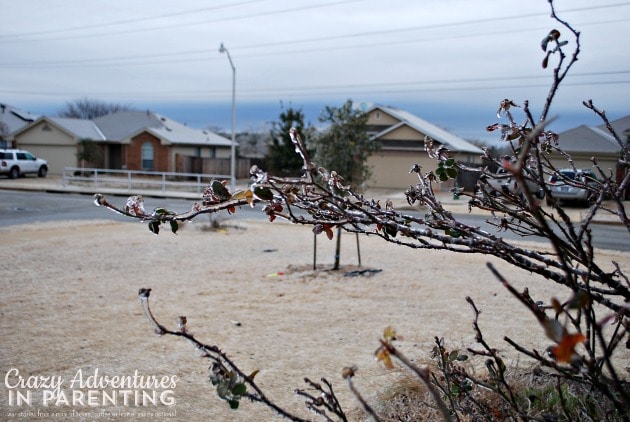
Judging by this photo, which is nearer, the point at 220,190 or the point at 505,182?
the point at 220,190

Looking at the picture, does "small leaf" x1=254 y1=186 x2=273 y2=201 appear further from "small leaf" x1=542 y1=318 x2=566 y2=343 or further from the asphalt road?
the asphalt road

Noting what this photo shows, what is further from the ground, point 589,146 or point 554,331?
point 589,146

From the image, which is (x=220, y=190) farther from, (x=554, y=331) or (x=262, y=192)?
(x=554, y=331)

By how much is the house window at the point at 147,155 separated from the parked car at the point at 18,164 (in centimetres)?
669

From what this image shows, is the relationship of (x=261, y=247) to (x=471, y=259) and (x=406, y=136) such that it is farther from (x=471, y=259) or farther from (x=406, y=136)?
(x=406, y=136)

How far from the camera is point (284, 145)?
40406mm

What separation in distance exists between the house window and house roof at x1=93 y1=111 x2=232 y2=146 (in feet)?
3.37

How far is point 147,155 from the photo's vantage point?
148ft

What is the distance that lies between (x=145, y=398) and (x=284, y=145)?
1419 inches

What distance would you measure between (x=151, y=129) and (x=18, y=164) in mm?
9285

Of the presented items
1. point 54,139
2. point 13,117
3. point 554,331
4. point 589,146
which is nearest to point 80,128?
point 54,139

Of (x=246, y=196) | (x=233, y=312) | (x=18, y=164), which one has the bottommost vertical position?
(x=233, y=312)

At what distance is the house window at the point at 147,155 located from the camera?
44.9 metres

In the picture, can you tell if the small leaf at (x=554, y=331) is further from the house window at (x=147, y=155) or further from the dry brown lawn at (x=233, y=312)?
the house window at (x=147, y=155)
